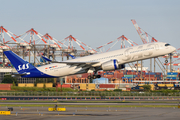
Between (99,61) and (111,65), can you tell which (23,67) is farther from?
(111,65)

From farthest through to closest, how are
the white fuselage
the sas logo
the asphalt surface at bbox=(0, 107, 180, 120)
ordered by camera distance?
the sas logo
the white fuselage
the asphalt surface at bbox=(0, 107, 180, 120)

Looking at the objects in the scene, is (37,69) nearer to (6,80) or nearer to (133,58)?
(133,58)

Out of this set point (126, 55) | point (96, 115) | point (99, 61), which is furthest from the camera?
point (99, 61)

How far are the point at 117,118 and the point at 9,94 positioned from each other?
60.7 meters

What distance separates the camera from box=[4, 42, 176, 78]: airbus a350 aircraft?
58.0 m

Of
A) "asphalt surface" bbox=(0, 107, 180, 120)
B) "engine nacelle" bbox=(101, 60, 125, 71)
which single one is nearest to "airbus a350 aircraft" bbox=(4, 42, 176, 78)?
"engine nacelle" bbox=(101, 60, 125, 71)

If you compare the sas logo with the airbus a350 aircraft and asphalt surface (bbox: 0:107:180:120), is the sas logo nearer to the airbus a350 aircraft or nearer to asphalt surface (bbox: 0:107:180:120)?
the airbus a350 aircraft

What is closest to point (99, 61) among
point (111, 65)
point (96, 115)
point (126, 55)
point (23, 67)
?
point (111, 65)

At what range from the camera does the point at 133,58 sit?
2296 inches

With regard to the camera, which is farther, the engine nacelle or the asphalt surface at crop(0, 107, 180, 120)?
the engine nacelle

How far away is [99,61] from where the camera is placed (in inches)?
2403

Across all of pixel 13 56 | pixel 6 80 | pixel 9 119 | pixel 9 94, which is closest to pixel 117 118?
pixel 9 119

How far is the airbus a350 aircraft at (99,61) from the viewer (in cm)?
5797

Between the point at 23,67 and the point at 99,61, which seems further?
the point at 23,67
